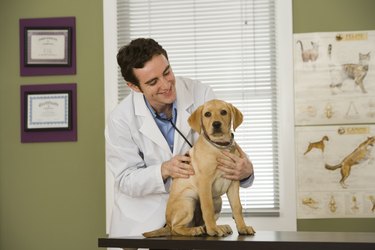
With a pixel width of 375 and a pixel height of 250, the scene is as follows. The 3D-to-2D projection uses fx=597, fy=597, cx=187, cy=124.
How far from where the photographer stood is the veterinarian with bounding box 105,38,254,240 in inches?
79.4

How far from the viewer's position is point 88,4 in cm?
383

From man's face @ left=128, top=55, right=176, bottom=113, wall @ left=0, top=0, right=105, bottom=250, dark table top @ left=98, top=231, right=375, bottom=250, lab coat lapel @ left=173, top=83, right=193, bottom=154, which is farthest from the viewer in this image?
wall @ left=0, top=0, right=105, bottom=250

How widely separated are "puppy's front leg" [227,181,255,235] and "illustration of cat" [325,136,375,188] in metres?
1.99

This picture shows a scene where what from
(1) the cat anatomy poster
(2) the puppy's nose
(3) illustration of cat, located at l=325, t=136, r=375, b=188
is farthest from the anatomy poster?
(2) the puppy's nose

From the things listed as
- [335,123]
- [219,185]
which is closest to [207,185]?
[219,185]

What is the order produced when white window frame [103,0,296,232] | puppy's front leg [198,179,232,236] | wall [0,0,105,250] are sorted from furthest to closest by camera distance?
wall [0,0,105,250] → white window frame [103,0,296,232] → puppy's front leg [198,179,232,236]

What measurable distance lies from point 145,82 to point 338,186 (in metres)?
1.98

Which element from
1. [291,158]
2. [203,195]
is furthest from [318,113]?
[203,195]

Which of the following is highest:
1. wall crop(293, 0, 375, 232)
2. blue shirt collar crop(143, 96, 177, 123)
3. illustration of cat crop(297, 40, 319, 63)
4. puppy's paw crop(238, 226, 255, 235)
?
wall crop(293, 0, 375, 232)

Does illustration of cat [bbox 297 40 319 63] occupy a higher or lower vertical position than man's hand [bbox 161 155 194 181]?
higher

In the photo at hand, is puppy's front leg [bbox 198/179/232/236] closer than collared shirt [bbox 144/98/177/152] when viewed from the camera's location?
Yes

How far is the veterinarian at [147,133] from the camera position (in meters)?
2.02

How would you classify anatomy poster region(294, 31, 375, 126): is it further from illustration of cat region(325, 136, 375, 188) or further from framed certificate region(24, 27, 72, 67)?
framed certificate region(24, 27, 72, 67)

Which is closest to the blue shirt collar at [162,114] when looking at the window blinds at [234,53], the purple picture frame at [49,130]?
the window blinds at [234,53]
